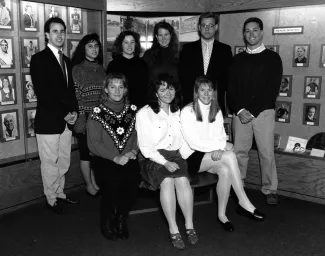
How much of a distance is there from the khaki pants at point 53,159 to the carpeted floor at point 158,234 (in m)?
0.23

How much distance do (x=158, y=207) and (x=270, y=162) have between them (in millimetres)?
1181

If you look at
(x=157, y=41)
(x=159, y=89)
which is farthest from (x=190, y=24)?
(x=159, y=89)

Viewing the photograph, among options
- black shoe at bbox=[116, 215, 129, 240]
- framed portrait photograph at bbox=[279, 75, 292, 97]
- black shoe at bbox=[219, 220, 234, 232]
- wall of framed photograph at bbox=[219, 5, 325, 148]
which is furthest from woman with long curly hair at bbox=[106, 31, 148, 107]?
framed portrait photograph at bbox=[279, 75, 292, 97]

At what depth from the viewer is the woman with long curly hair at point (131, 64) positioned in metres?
3.62

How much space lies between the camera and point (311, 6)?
148 inches

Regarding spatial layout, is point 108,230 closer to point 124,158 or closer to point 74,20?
point 124,158

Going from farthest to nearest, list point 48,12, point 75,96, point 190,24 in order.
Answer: point 190,24 → point 48,12 → point 75,96

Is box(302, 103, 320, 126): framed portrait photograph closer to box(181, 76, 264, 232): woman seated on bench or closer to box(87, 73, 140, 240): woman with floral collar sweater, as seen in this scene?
box(181, 76, 264, 232): woman seated on bench

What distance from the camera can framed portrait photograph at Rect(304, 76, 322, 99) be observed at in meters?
3.86

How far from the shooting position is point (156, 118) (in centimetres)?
316

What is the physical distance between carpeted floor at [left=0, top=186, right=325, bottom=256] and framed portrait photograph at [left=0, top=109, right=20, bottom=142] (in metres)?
0.71

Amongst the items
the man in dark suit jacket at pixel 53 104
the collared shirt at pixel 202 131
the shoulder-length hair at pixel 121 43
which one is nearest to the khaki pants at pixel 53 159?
the man in dark suit jacket at pixel 53 104

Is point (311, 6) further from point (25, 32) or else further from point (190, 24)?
point (25, 32)

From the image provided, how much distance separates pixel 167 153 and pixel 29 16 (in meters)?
1.85
